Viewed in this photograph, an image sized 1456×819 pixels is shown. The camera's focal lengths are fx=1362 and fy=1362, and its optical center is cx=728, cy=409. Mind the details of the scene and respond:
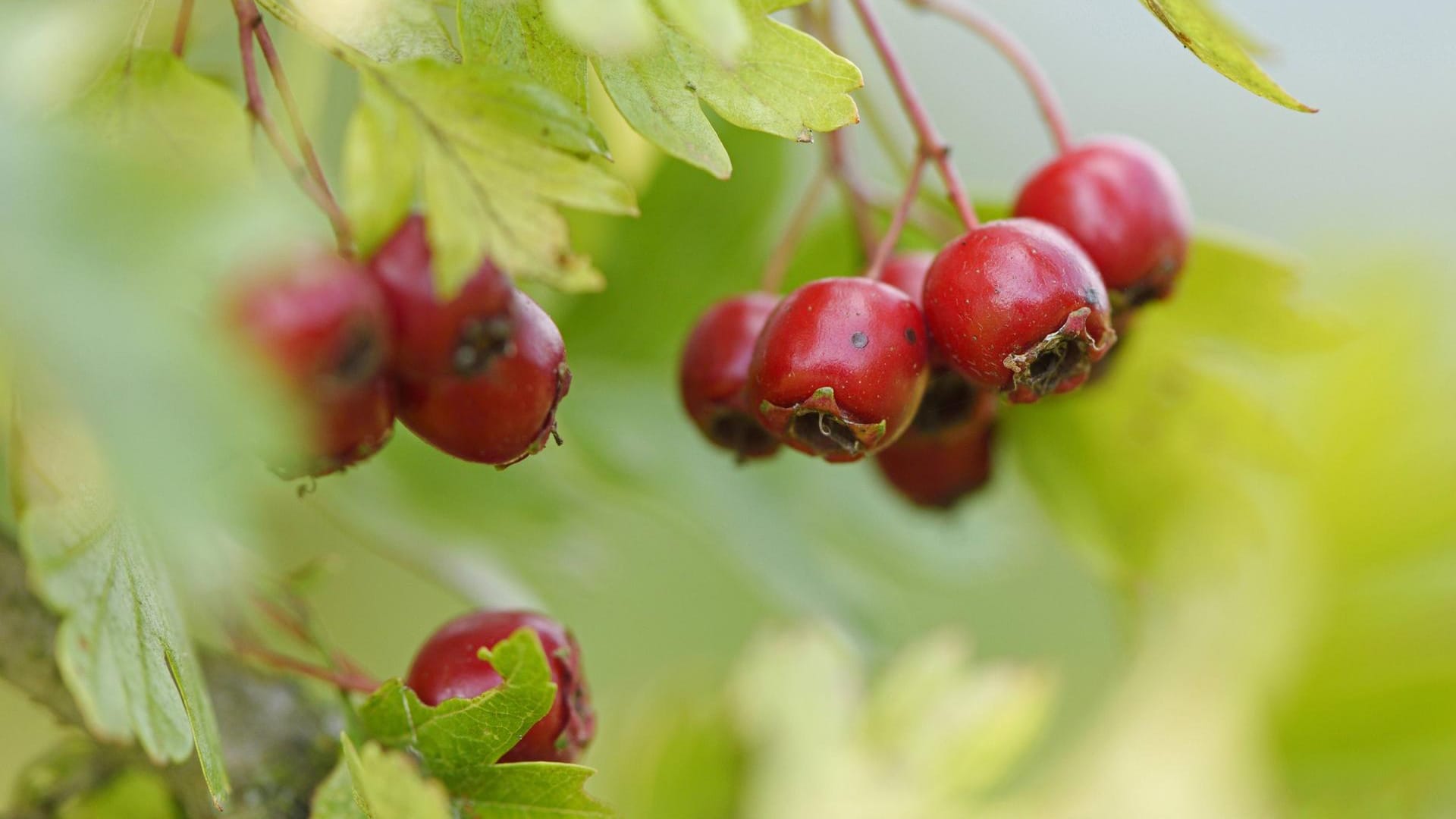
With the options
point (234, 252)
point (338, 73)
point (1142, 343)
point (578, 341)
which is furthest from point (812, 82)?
point (338, 73)

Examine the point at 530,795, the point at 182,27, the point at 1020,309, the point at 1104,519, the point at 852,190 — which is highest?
the point at 182,27

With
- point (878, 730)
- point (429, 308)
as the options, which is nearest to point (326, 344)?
point (429, 308)

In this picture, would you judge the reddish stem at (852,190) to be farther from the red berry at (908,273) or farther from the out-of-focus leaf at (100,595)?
the out-of-focus leaf at (100,595)

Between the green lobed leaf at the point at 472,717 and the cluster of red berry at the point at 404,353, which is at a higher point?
the cluster of red berry at the point at 404,353

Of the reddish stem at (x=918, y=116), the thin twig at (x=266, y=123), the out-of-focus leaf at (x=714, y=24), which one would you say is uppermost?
the out-of-focus leaf at (x=714, y=24)

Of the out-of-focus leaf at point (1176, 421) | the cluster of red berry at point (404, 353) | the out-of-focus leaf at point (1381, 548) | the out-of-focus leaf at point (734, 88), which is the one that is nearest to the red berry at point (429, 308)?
the cluster of red berry at point (404, 353)

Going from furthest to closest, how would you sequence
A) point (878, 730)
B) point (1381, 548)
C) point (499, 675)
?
point (1381, 548), point (878, 730), point (499, 675)

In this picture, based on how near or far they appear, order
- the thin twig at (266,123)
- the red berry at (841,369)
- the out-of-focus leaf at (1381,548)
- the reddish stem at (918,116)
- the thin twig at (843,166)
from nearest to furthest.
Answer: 1. the thin twig at (266,123)
2. the red berry at (841,369)
3. the reddish stem at (918,116)
4. the thin twig at (843,166)
5. the out-of-focus leaf at (1381,548)

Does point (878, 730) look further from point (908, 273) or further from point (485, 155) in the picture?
point (485, 155)
